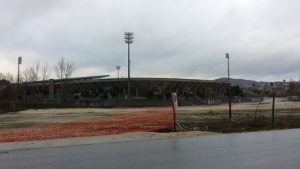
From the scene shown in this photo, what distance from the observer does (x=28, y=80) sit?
150750 millimetres

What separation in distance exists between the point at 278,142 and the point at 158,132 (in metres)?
8.20

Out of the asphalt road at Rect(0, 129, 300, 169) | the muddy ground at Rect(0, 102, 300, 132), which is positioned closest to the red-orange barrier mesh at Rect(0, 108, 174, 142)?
the muddy ground at Rect(0, 102, 300, 132)

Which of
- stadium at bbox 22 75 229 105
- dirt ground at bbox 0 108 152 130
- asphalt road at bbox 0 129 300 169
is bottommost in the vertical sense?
asphalt road at bbox 0 129 300 169

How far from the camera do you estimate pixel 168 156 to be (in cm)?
1500

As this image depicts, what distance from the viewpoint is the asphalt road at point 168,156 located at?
1312cm

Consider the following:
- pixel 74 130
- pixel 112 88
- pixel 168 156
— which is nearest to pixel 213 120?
pixel 74 130

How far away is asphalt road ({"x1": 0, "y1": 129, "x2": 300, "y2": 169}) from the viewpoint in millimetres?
13125

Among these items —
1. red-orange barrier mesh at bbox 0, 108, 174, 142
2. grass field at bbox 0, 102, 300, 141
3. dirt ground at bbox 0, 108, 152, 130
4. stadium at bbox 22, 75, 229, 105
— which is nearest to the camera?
red-orange barrier mesh at bbox 0, 108, 174, 142

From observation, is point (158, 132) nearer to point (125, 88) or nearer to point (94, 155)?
point (94, 155)

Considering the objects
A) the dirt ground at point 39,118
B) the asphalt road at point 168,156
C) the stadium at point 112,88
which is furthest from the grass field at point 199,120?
the stadium at point 112,88

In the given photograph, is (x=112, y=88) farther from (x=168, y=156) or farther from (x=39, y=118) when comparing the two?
(x=168, y=156)

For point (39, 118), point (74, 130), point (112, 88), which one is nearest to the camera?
point (74, 130)

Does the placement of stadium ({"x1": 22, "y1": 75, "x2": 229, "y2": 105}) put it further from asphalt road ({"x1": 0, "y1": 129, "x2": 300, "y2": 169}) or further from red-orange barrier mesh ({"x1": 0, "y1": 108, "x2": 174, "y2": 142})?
asphalt road ({"x1": 0, "y1": 129, "x2": 300, "y2": 169})

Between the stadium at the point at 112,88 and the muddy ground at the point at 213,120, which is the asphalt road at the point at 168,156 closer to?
the muddy ground at the point at 213,120
